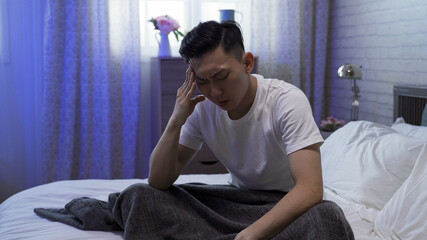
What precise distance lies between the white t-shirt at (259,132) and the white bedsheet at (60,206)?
0.26 meters

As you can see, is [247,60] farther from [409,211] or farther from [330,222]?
[409,211]

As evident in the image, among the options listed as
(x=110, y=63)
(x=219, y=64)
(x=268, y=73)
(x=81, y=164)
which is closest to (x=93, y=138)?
(x=81, y=164)

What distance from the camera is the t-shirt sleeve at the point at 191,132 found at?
1.99 meters

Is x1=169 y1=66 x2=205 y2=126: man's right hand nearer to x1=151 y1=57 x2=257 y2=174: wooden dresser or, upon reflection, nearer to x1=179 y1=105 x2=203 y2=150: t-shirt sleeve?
x1=179 y1=105 x2=203 y2=150: t-shirt sleeve

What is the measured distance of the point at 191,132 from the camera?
1.99m

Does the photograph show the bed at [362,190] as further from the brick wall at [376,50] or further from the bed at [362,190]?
the brick wall at [376,50]

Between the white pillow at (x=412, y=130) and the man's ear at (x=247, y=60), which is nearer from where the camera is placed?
the man's ear at (x=247, y=60)

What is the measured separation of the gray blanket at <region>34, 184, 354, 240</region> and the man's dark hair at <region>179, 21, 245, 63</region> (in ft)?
1.57

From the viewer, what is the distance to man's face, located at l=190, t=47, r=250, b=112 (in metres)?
1.73

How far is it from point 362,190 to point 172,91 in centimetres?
203

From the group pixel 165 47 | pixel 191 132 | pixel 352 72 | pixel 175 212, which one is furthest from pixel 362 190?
pixel 165 47

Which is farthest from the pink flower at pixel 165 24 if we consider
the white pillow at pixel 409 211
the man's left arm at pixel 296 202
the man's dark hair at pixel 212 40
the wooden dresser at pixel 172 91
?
the man's left arm at pixel 296 202

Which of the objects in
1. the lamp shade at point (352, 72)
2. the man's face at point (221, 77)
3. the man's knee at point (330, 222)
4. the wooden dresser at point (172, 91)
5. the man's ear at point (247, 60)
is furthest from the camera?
the wooden dresser at point (172, 91)

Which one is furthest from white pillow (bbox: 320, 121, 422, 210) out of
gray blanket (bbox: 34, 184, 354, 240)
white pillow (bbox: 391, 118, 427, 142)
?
gray blanket (bbox: 34, 184, 354, 240)
